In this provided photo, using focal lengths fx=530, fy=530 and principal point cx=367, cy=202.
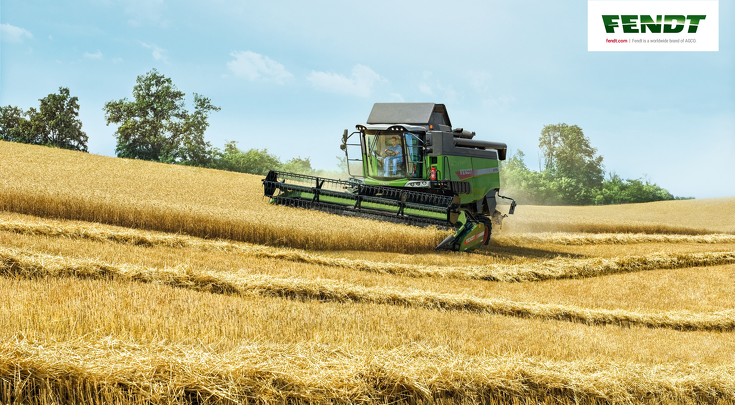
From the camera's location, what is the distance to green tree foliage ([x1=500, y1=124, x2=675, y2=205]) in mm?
43062

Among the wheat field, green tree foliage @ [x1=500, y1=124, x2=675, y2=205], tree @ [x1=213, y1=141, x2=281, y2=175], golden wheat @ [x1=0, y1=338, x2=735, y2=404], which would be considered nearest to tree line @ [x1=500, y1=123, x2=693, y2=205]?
green tree foliage @ [x1=500, y1=124, x2=675, y2=205]

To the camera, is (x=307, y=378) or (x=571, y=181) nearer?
(x=307, y=378)

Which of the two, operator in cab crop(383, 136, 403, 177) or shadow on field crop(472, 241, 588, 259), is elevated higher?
operator in cab crop(383, 136, 403, 177)

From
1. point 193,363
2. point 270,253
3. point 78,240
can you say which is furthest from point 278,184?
point 193,363

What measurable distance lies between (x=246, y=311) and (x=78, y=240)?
4.88 m

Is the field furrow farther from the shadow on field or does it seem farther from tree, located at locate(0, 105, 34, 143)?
tree, located at locate(0, 105, 34, 143)

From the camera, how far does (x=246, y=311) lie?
5113 millimetres

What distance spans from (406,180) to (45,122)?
100ft

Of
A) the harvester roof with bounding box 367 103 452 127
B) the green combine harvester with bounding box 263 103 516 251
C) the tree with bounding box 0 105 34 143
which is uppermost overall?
the tree with bounding box 0 105 34 143

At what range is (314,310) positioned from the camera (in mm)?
5477

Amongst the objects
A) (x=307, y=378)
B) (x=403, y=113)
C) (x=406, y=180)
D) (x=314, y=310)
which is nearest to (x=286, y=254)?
(x=314, y=310)

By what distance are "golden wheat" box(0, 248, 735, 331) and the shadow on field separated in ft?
13.1

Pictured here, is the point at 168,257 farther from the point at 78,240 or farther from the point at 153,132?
the point at 153,132

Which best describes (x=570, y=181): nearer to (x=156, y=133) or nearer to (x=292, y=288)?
(x=156, y=133)
